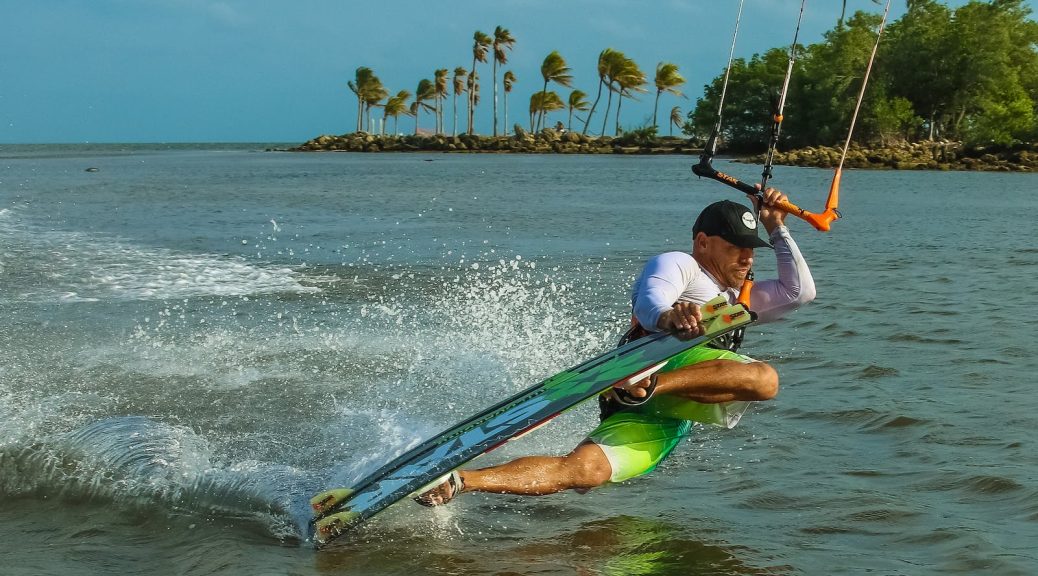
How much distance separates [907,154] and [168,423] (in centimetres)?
5862

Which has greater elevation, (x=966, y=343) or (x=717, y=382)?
(x=717, y=382)

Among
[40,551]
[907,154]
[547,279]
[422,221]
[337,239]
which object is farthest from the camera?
[907,154]

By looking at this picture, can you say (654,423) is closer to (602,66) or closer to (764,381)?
(764,381)

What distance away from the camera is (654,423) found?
16.1 ft

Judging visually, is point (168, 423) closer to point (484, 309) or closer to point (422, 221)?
point (484, 309)

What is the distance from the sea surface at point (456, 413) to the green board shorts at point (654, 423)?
42cm

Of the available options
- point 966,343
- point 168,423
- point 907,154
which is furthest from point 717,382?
point 907,154

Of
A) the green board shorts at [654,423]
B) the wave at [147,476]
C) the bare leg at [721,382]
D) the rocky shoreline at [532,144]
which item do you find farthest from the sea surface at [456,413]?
the rocky shoreline at [532,144]

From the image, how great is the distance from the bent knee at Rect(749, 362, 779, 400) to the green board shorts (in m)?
0.10

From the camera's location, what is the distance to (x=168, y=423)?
6.56 metres

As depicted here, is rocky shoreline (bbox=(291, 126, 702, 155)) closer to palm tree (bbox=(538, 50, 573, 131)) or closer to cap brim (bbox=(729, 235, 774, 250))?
palm tree (bbox=(538, 50, 573, 131))

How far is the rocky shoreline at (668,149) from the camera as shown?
182 ft

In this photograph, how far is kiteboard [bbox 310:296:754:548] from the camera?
450 centimetres

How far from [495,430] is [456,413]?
2461mm
